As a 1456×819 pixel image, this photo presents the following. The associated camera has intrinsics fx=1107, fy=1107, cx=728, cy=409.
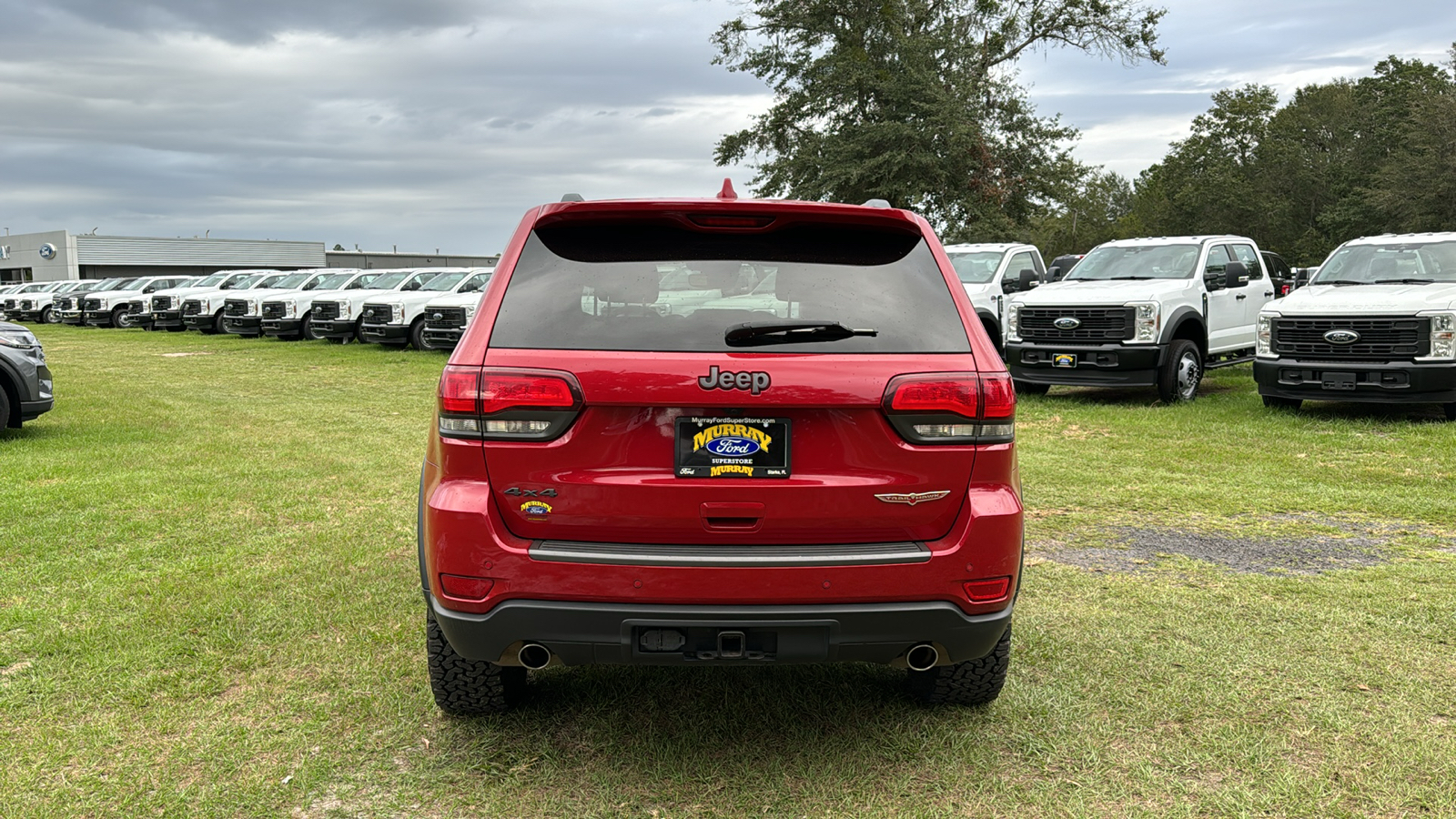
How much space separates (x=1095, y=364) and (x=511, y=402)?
34.3 ft

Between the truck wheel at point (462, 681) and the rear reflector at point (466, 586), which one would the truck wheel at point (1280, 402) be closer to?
the truck wheel at point (462, 681)

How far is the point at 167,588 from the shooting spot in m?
5.11

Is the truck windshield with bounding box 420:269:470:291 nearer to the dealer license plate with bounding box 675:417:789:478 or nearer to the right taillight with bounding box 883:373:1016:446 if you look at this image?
the dealer license plate with bounding box 675:417:789:478

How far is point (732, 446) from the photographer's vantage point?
9.84 feet

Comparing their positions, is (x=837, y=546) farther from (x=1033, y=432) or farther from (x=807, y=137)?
(x=807, y=137)

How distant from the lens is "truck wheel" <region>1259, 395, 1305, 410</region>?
38.5 ft

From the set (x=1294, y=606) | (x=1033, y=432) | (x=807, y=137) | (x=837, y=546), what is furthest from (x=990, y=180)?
(x=837, y=546)

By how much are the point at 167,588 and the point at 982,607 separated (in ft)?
12.6

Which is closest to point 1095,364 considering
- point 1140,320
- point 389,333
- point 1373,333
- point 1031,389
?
point 1140,320

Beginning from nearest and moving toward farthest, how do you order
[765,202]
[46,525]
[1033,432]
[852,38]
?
[765,202] → [46,525] → [1033,432] → [852,38]

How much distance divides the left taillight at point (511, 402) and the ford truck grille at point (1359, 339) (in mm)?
10030

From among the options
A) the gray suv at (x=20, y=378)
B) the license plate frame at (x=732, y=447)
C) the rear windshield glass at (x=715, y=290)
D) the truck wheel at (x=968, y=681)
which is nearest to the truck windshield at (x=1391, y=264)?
the truck wheel at (x=968, y=681)

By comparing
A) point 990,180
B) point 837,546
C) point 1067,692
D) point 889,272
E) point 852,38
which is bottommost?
point 1067,692

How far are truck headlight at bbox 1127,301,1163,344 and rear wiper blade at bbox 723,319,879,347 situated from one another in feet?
32.5
